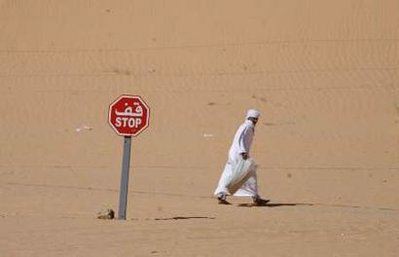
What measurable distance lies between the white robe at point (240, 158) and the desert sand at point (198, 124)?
37cm

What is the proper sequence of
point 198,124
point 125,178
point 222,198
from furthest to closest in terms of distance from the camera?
point 198,124, point 222,198, point 125,178

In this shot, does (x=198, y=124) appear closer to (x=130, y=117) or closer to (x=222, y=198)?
(x=222, y=198)

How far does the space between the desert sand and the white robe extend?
37cm

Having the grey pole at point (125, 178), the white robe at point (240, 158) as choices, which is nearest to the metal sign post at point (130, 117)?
the grey pole at point (125, 178)

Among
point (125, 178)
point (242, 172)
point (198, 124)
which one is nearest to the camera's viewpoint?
point (125, 178)

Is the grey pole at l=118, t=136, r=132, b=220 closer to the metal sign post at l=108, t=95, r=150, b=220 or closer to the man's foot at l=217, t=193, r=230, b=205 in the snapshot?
the metal sign post at l=108, t=95, r=150, b=220

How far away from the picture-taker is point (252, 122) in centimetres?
1408

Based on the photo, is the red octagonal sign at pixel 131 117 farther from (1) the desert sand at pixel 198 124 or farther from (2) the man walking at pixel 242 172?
(2) the man walking at pixel 242 172

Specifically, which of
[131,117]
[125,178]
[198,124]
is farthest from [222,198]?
[198,124]

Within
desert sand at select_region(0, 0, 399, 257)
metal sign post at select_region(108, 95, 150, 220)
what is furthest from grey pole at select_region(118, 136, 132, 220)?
desert sand at select_region(0, 0, 399, 257)

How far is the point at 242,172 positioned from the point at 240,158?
19 cm

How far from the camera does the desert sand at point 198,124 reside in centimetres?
1020

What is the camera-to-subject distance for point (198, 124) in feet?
79.7

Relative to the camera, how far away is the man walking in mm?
13953
